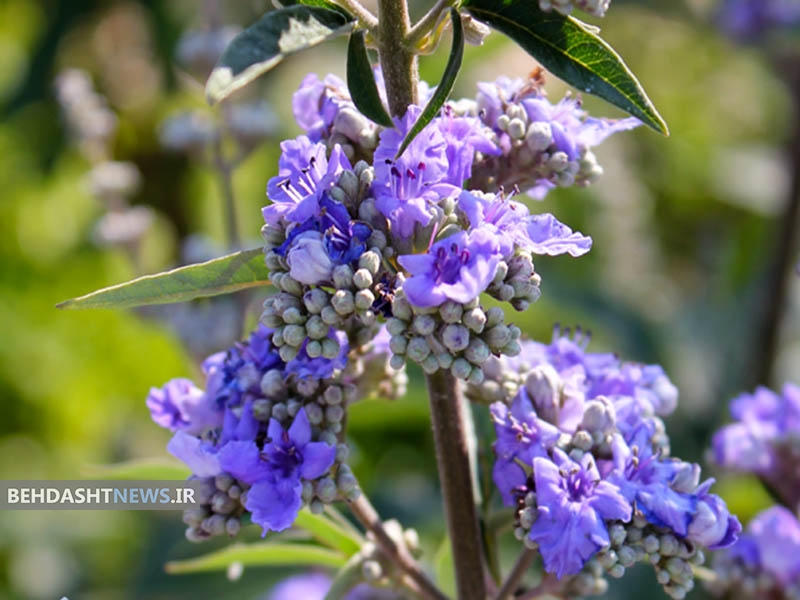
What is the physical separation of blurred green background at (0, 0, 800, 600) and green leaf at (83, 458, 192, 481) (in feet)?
3.61

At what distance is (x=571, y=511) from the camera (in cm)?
162

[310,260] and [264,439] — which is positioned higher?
[310,260]

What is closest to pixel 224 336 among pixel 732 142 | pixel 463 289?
pixel 463 289

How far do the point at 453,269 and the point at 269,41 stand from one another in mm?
438

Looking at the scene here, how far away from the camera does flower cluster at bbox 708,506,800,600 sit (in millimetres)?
2248

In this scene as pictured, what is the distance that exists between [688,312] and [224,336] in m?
2.52

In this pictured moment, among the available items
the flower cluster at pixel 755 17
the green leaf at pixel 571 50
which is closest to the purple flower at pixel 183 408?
the green leaf at pixel 571 50

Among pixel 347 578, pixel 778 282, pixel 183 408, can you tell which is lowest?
pixel 778 282

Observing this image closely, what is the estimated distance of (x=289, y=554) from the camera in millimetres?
2146

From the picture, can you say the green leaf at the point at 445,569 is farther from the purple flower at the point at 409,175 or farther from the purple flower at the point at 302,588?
the purple flower at the point at 302,588

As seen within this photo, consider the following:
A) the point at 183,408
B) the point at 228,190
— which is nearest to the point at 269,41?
the point at 183,408

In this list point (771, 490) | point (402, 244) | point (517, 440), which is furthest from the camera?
point (771, 490)

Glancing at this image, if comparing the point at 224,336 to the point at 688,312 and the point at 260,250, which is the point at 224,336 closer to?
the point at 260,250

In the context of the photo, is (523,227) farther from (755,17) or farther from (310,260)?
(755,17)
